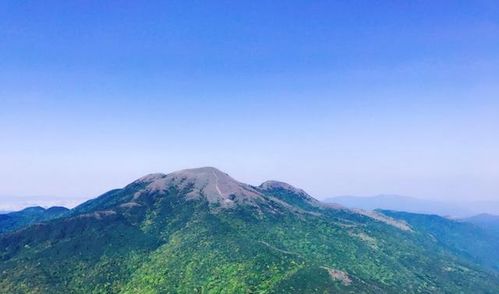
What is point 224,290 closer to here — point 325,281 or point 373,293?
point 325,281

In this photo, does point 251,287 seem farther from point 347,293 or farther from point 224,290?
point 347,293

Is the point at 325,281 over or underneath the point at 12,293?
over

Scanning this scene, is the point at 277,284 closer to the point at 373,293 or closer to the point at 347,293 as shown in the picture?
the point at 347,293

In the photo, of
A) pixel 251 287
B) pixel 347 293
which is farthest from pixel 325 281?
pixel 251 287

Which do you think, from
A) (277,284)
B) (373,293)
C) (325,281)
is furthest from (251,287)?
(373,293)

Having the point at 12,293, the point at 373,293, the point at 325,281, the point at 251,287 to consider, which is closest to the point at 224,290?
the point at 251,287

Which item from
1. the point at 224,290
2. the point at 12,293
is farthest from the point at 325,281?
the point at 12,293
